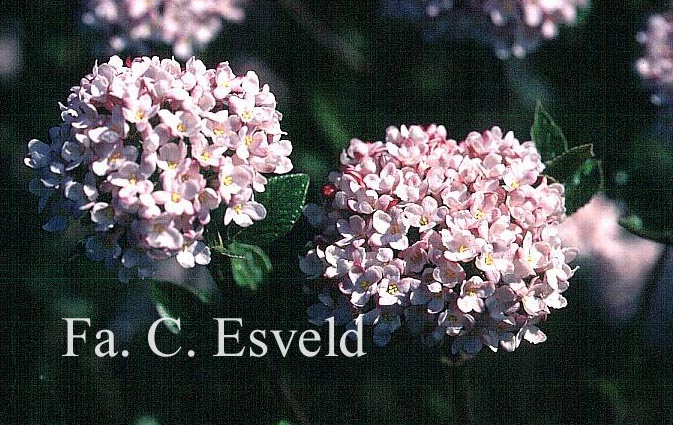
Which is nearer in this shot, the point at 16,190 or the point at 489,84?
the point at 16,190

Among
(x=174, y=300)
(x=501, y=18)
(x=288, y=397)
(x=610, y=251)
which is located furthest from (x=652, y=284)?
(x=174, y=300)

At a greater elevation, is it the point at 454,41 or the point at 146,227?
the point at 454,41

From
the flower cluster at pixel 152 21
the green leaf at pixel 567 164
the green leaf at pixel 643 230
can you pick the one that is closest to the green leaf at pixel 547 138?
the green leaf at pixel 567 164

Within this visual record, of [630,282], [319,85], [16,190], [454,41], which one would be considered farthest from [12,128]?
[630,282]

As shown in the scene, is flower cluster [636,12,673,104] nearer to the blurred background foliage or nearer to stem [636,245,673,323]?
the blurred background foliage

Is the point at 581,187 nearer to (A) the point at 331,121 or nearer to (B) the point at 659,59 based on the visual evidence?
(B) the point at 659,59

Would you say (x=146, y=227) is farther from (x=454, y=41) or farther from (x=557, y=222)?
(x=454, y=41)

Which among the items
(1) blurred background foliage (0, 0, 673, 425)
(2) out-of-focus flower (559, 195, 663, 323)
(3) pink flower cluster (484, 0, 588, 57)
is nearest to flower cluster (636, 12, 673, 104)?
(1) blurred background foliage (0, 0, 673, 425)
